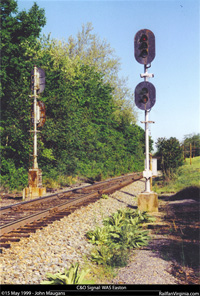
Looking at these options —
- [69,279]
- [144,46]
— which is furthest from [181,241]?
[144,46]

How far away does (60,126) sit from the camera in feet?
67.7

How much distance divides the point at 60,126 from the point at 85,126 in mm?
6981

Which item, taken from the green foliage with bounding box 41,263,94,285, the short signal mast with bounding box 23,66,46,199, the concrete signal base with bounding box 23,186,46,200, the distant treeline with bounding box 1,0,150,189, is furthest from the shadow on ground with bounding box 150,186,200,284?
the distant treeline with bounding box 1,0,150,189

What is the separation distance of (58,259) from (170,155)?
50.1 ft

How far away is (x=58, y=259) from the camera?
5.08m

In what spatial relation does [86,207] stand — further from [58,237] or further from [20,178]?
[20,178]

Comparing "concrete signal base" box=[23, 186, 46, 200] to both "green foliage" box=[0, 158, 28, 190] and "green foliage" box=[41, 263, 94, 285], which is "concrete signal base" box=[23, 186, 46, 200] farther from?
"green foliage" box=[41, 263, 94, 285]

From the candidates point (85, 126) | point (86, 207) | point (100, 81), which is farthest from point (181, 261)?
point (100, 81)

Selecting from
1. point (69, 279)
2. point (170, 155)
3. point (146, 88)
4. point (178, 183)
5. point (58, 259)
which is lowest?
point (58, 259)

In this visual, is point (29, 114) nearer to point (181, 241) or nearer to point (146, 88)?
point (146, 88)

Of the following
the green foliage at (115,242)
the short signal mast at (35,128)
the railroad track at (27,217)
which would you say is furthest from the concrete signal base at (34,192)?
the green foliage at (115,242)

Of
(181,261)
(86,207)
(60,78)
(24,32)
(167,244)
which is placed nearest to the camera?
(181,261)

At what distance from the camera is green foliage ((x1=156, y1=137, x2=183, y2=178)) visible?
64.0 ft

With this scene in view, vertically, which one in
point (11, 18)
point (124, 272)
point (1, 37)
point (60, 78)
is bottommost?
point (124, 272)
